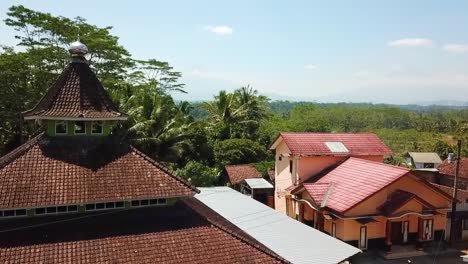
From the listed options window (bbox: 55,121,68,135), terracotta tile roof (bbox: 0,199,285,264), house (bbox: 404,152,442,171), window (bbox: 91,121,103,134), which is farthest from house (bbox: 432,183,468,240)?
house (bbox: 404,152,442,171)

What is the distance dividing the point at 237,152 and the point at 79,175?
2379 centimetres

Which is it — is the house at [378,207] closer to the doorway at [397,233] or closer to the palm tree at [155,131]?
the doorway at [397,233]

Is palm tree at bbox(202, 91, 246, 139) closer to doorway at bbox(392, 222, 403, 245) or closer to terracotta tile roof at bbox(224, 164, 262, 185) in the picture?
terracotta tile roof at bbox(224, 164, 262, 185)

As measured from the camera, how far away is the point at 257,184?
29.0m

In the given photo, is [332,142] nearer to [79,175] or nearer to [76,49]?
[76,49]

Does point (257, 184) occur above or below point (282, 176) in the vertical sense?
below

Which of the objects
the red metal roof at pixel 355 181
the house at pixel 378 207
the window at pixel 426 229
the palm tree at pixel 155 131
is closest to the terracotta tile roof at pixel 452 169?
the house at pixel 378 207

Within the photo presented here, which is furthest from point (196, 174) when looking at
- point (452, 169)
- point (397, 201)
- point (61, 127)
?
point (452, 169)

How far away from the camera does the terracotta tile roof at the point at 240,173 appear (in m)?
30.5

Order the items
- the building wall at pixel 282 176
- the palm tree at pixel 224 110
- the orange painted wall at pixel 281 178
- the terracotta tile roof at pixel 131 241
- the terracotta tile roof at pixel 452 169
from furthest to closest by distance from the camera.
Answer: the palm tree at pixel 224 110, the terracotta tile roof at pixel 452 169, the orange painted wall at pixel 281 178, the building wall at pixel 282 176, the terracotta tile roof at pixel 131 241

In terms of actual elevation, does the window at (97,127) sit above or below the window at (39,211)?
above

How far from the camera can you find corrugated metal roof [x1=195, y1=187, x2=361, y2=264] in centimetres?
1283

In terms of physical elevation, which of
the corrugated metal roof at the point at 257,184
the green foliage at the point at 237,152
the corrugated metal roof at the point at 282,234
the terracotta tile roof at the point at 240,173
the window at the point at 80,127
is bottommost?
the corrugated metal roof at the point at 257,184

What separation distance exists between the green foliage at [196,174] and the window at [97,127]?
1491 centimetres
